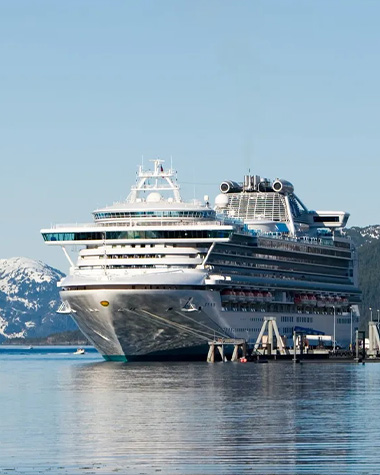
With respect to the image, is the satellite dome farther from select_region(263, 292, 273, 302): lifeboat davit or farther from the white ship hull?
the white ship hull

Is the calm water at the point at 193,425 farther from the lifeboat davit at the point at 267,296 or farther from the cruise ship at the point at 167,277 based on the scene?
the lifeboat davit at the point at 267,296

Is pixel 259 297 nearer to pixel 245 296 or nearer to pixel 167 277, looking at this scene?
pixel 245 296

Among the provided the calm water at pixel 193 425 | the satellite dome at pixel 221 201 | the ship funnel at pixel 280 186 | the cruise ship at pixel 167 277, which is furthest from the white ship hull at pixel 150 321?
the ship funnel at pixel 280 186

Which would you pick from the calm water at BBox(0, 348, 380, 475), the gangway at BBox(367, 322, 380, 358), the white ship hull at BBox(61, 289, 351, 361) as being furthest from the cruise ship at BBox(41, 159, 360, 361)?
the calm water at BBox(0, 348, 380, 475)

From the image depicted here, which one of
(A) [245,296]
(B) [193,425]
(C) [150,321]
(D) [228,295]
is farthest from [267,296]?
(B) [193,425]

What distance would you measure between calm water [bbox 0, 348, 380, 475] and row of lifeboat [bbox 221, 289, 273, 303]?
3054 centimetres

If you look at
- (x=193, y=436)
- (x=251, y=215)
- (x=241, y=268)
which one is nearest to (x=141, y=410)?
(x=193, y=436)

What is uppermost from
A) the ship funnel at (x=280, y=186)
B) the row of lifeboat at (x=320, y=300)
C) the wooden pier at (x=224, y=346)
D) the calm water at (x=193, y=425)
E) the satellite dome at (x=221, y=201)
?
the ship funnel at (x=280, y=186)

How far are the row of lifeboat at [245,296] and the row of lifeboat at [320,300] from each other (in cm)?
762

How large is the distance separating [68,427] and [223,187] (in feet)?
341

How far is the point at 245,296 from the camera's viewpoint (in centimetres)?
13875

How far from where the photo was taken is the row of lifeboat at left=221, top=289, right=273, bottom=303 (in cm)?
13412

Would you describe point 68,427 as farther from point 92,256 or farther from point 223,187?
point 223,187

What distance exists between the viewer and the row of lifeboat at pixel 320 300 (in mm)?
152750
